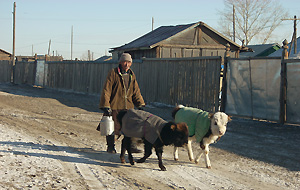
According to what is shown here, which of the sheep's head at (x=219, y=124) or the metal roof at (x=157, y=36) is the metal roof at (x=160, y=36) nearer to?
the metal roof at (x=157, y=36)

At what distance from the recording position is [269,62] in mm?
12203

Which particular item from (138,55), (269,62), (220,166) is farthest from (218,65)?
(138,55)

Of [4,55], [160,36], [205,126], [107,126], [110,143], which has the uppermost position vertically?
[4,55]

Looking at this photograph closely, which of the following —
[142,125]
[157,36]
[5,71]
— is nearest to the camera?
[142,125]

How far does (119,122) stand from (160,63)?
1073 cm

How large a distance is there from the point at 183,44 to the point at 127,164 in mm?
19494

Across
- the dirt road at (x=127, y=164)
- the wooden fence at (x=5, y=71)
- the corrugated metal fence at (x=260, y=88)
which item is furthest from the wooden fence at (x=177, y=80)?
the wooden fence at (x=5, y=71)

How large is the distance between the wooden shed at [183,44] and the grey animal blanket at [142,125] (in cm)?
1731

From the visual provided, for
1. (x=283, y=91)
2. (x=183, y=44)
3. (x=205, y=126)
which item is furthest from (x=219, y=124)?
(x=183, y=44)

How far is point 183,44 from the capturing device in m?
25.9

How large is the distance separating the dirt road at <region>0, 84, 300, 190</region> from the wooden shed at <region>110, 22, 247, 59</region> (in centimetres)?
1368

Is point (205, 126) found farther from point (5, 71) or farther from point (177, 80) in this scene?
point (5, 71)

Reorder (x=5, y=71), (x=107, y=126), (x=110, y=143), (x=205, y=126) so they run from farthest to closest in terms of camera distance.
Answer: (x=5, y=71) → (x=110, y=143) → (x=107, y=126) → (x=205, y=126)

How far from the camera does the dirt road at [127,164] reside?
5.88m
